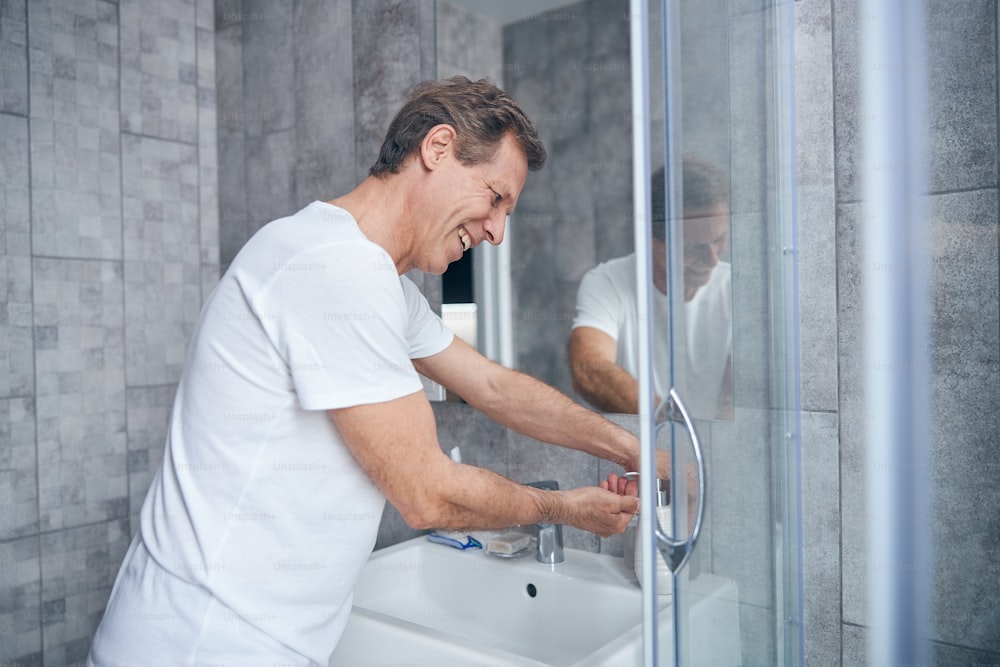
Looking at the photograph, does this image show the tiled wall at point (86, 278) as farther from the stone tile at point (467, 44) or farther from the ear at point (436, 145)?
the ear at point (436, 145)

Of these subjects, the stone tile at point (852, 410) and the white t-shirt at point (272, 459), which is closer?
the white t-shirt at point (272, 459)

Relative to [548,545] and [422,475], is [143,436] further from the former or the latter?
[422,475]

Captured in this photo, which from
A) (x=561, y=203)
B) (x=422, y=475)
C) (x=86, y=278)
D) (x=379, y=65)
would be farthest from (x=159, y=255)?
(x=422, y=475)

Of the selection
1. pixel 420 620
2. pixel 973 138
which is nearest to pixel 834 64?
pixel 973 138

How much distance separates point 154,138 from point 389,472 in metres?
1.39

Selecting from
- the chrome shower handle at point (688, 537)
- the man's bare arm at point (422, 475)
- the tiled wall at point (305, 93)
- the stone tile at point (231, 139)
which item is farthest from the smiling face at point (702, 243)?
the stone tile at point (231, 139)

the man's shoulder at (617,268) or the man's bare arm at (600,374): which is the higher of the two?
the man's shoulder at (617,268)

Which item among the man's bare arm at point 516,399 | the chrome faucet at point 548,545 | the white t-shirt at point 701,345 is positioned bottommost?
the chrome faucet at point 548,545

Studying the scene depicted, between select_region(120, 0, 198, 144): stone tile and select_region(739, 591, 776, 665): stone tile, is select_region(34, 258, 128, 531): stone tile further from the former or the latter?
select_region(739, 591, 776, 665): stone tile

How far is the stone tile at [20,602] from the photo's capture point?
1.68m

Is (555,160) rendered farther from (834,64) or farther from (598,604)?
(598,604)

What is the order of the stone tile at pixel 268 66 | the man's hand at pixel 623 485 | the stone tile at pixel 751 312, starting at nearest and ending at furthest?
the stone tile at pixel 751 312
the man's hand at pixel 623 485
the stone tile at pixel 268 66

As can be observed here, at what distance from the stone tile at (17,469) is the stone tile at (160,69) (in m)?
0.72

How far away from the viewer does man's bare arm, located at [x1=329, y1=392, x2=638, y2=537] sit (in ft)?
3.19
